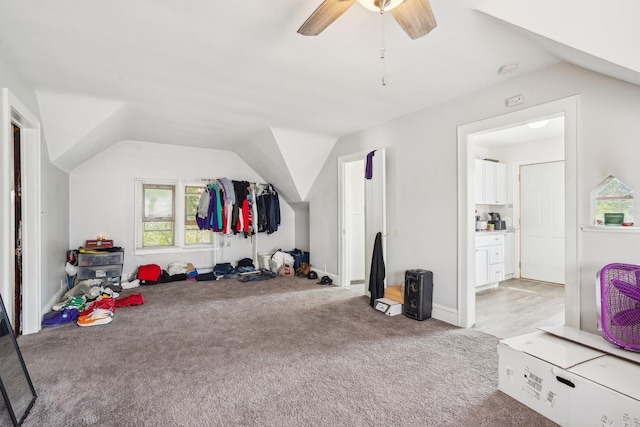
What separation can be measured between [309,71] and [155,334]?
282 centimetres

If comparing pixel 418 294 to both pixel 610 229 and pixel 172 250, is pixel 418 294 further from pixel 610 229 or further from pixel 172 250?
pixel 172 250

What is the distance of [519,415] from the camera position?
1791 mm

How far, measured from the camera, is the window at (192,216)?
579cm

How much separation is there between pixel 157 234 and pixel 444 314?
488cm

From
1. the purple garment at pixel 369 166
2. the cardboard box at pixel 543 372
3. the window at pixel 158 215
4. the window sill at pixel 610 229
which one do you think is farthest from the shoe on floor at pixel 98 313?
the window sill at pixel 610 229

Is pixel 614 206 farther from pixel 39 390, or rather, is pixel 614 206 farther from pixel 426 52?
pixel 39 390

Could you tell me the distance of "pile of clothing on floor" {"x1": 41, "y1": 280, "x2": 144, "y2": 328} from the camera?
3195mm

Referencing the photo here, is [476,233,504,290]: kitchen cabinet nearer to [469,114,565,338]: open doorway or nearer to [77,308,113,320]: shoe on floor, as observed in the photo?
[469,114,565,338]: open doorway

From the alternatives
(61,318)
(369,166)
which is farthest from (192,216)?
(369,166)

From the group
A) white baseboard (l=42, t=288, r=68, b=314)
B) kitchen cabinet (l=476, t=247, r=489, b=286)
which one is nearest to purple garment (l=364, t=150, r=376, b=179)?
kitchen cabinet (l=476, t=247, r=489, b=286)

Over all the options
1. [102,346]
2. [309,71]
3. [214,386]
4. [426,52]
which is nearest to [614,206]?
[426,52]

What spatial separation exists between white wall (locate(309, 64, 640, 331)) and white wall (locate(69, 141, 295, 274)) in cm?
219

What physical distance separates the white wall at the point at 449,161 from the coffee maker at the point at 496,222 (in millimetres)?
2322

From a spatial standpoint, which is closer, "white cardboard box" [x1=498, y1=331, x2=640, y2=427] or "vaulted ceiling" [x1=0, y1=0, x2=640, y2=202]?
"white cardboard box" [x1=498, y1=331, x2=640, y2=427]
